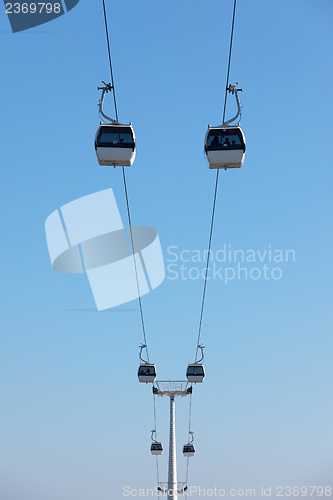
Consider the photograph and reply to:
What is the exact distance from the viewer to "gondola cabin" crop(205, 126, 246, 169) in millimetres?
15266

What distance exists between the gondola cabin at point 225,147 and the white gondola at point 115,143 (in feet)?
6.53

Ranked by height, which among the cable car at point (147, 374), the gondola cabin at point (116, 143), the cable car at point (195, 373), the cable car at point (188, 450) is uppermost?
the cable car at point (195, 373)

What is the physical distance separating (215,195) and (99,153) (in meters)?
5.78

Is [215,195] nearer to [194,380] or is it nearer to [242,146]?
[242,146]

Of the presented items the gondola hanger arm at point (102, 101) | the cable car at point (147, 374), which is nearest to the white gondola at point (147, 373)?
the cable car at point (147, 374)

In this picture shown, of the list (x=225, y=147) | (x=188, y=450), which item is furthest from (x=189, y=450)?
(x=225, y=147)

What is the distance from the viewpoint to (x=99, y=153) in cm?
1510

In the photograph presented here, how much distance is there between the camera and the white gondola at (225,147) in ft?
50.1

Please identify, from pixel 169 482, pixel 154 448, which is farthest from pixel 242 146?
pixel 154 448

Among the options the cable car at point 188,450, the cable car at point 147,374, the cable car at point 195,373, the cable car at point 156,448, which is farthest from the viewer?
the cable car at point 156,448

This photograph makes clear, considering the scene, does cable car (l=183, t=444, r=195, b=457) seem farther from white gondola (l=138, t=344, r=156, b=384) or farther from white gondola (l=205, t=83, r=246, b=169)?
white gondola (l=205, t=83, r=246, b=169)

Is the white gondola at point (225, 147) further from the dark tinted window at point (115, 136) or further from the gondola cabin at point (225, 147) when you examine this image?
the dark tinted window at point (115, 136)

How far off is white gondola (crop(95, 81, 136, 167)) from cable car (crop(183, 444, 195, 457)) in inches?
1549

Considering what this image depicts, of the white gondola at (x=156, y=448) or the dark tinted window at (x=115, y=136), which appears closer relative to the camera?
the dark tinted window at (x=115, y=136)
